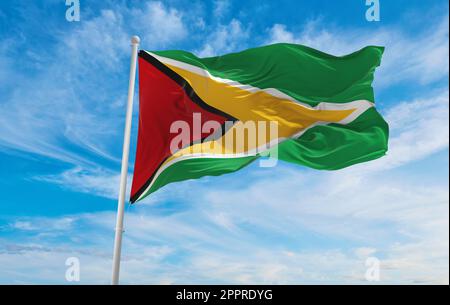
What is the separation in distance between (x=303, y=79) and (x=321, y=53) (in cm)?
83

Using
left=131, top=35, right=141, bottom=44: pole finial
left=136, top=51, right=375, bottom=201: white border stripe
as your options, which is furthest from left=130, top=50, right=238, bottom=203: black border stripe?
left=131, top=35, right=141, bottom=44: pole finial

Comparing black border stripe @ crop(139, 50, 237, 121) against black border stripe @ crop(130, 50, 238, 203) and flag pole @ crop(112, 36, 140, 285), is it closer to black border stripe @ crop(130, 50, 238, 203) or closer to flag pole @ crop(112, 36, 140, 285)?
black border stripe @ crop(130, 50, 238, 203)

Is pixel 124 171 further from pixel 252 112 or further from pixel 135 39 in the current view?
pixel 252 112

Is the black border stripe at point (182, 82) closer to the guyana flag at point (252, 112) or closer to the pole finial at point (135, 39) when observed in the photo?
the guyana flag at point (252, 112)

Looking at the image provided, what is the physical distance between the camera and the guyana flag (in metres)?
11.7

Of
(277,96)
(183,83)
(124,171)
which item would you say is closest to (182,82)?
(183,83)

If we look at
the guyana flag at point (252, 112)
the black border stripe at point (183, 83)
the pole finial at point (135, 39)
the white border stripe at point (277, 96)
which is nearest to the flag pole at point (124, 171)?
the pole finial at point (135, 39)

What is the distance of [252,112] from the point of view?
41.5 ft

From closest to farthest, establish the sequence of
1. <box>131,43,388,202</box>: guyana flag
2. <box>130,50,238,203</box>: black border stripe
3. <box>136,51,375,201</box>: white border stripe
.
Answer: <box>131,43,388,202</box>: guyana flag
<box>136,51,375,201</box>: white border stripe
<box>130,50,238,203</box>: black border stripe

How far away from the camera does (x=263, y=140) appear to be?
1216 centimetres
